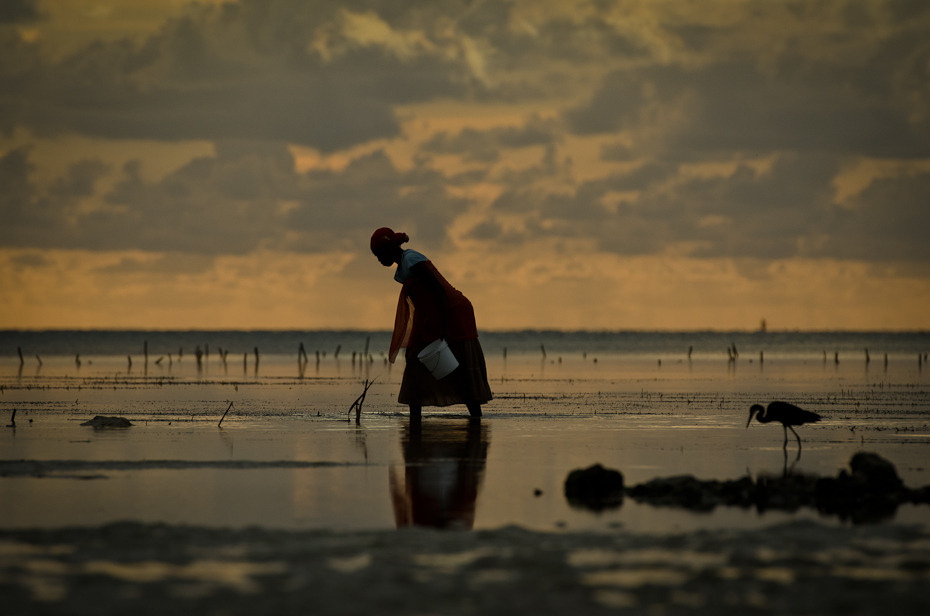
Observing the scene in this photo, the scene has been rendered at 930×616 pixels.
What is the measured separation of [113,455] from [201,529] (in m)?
5.89

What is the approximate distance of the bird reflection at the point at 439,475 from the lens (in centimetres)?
1047

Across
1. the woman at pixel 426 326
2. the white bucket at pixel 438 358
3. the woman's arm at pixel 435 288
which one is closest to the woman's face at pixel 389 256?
the woman at pixel 426 326

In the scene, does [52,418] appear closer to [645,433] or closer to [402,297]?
[402,297]

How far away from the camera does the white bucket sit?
1827 centimetres

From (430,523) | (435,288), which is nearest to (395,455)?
(435,288)

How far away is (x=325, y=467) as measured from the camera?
13.9 meters

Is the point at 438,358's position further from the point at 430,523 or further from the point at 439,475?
the point at 430,523

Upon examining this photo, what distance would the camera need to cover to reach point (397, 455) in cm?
1513

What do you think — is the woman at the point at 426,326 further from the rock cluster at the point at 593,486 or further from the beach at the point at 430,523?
the rock cluster at the point at 593,486

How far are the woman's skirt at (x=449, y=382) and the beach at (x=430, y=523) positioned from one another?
498 millimetres

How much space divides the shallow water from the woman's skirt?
1.70 ft

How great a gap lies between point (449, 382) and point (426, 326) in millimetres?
978

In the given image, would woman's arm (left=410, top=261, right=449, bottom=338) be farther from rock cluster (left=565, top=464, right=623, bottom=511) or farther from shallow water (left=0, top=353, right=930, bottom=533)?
rock cluster (left=565, top=464, right=623, bottom=511)

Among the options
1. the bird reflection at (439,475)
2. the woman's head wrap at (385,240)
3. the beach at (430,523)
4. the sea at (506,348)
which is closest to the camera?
the beach at (430,523)
